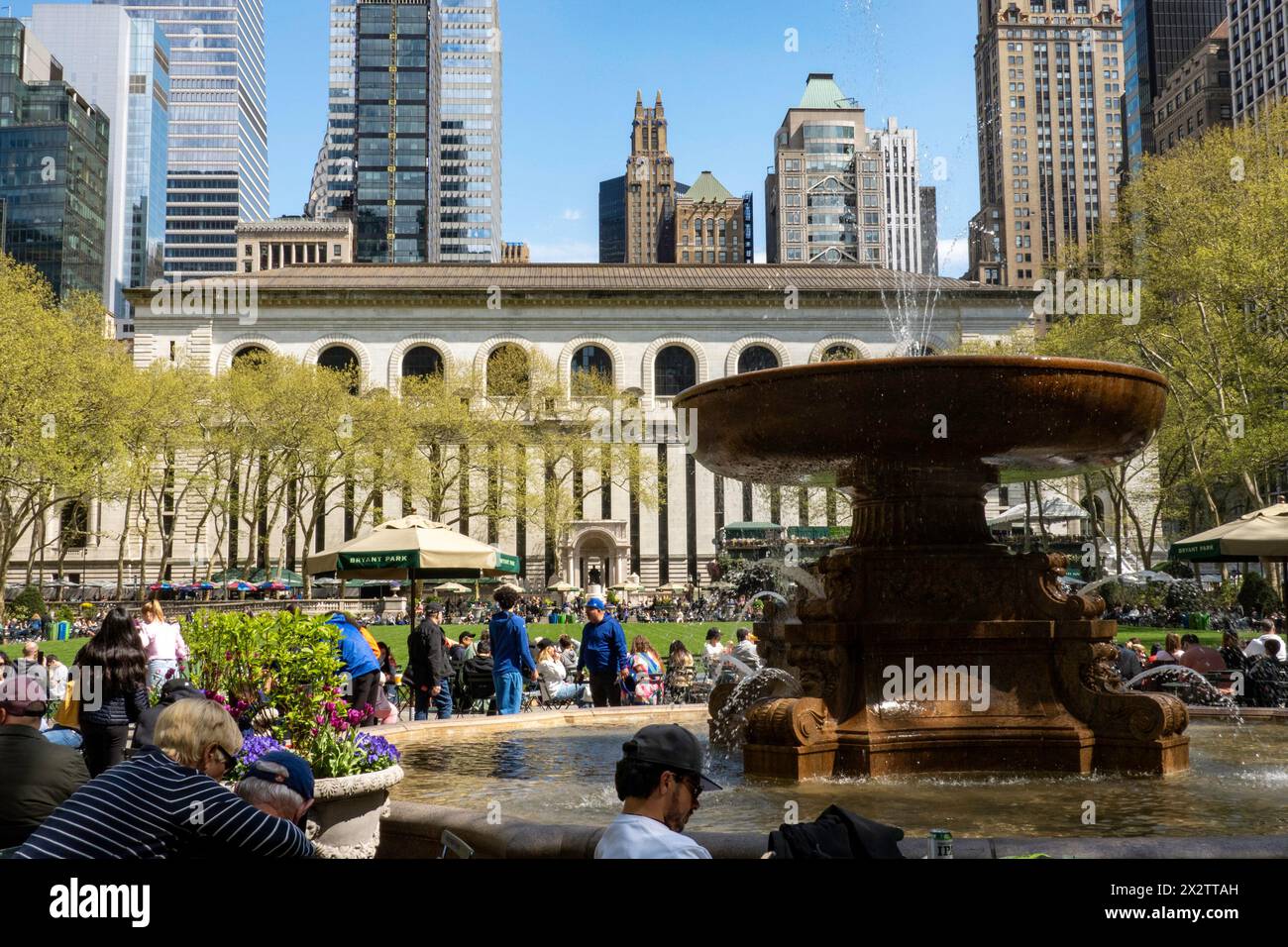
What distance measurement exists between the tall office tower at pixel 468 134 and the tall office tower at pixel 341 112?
1218 cm

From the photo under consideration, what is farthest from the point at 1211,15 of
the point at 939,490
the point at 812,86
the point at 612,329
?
the point at 939,490

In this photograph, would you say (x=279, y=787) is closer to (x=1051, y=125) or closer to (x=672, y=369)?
(x=672, y=369)

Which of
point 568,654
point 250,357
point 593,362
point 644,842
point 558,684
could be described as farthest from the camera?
point 593,362

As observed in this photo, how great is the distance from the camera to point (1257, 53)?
297ft

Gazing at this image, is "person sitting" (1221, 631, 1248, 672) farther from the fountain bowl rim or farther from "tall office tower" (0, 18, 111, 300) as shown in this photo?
"tall office tower" (0, 18, 111, 300)

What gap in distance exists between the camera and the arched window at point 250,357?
49.6 metres

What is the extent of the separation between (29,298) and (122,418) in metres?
4.69

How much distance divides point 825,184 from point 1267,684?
137687 mm

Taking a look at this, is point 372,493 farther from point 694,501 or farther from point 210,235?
point 210,235

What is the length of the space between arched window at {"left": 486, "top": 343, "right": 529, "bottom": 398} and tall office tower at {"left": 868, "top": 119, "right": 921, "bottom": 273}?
72071 mm

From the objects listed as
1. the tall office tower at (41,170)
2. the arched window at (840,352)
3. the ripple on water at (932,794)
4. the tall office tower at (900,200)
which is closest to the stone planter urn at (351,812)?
the ripple on water at (932,794)

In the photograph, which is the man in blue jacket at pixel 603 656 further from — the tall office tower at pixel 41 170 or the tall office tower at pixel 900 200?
the tall office tower at pixel 41 170

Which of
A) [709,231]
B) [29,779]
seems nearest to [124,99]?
[709,231]

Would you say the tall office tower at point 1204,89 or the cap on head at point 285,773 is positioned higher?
the tall office tower at point 1204,89
